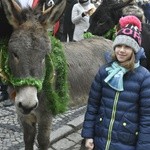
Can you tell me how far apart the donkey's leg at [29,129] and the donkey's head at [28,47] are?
2.81 ft

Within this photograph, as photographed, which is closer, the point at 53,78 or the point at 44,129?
the point at 53,78

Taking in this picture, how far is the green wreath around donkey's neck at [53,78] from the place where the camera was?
363cm

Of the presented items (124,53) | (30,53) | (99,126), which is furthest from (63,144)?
(124,53)

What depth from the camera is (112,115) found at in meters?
3.30

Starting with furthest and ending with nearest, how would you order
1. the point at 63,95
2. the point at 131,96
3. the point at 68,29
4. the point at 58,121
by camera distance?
the point at 68,29
the point at 58,121
the point at 63,95
the point at 131,96

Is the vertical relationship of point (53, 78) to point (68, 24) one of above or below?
below

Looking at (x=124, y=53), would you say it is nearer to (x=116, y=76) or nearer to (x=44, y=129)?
(x=116, y=76)

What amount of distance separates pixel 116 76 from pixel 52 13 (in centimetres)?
100

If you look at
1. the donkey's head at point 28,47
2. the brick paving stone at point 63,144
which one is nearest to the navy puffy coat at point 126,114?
the donkey's head at point 28,47

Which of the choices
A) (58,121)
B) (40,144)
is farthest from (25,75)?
(58,121)

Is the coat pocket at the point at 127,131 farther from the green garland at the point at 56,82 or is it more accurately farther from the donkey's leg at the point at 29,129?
the donkey's leg at the point at 29,129

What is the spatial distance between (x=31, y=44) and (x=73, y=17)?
15.5 feet

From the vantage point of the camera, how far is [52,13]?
370 cm

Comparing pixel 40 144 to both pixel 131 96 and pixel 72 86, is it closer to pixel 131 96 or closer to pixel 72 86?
pixel 72 86
